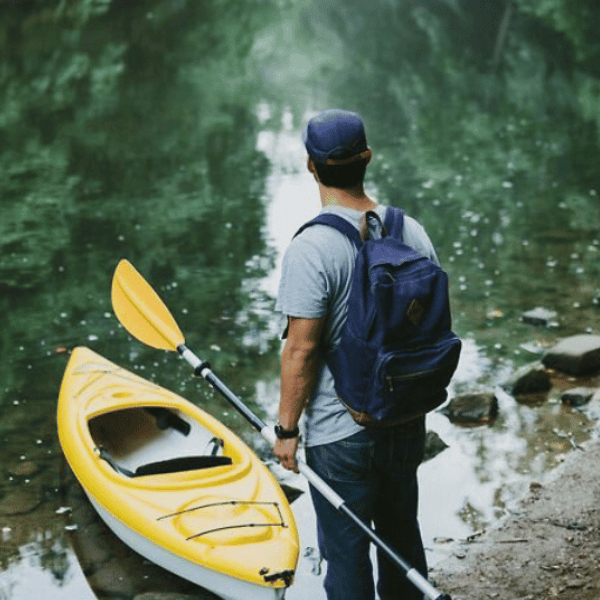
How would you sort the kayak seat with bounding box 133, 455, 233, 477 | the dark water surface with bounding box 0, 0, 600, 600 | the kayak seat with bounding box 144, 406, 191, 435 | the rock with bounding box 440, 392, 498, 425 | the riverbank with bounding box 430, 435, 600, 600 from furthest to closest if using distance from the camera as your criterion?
the rock with bounding box 440, 392, 498, 425, the dark water surface with bounding box 0, 0, 600, 600, the kayak seat with bounding box 144, 406, 191, 435, the kayak seat with bounding box 133, 455, 233, 477, the riverbank with bounding box 430, 435, 600, 600

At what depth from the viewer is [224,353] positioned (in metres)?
8.41

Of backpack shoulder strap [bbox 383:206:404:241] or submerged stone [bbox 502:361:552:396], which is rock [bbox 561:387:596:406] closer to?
submerged stone [bbox 502:361:552:396]

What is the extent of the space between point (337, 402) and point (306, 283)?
1.42 ft

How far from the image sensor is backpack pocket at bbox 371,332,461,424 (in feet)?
10.8

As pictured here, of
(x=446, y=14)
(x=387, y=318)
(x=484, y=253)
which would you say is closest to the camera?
(x=387, y=318)

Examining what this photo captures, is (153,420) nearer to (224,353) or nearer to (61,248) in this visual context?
(224,353)

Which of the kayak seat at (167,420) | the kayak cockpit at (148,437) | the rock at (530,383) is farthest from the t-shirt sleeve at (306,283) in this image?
the rock at (530,383)

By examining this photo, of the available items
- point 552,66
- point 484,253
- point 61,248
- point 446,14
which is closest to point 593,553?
point 484,253

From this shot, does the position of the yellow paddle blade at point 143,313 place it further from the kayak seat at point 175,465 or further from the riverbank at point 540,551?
the riverbank at point 540,551

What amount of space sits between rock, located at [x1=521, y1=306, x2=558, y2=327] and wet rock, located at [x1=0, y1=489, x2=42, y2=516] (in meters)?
4.43

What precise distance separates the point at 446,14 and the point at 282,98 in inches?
426

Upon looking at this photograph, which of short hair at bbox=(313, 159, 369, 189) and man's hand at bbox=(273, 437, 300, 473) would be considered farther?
man's hand at bbox=(273, 437, 300, 473)

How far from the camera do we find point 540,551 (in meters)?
5.04

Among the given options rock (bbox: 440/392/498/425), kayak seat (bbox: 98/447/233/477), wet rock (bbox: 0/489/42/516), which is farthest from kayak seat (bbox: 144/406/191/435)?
rock (bbox: 440/392/498/425)
